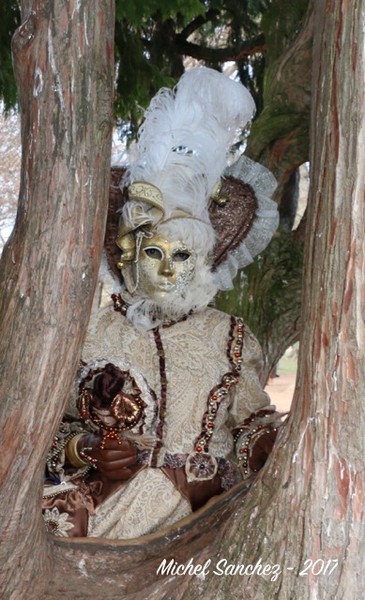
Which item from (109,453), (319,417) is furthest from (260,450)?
(319,417)

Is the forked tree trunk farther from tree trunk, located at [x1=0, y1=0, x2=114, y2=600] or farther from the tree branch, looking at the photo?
the tree branch

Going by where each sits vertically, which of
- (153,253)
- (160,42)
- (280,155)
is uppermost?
(160,42)

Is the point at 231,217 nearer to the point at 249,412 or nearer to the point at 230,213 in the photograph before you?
the point at 230,213

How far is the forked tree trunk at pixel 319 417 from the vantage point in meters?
1.69

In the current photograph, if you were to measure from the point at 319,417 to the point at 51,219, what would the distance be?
26.0 inches

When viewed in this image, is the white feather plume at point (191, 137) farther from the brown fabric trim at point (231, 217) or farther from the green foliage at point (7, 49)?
the green foliage at point (7, 49)

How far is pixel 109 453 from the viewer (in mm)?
2367

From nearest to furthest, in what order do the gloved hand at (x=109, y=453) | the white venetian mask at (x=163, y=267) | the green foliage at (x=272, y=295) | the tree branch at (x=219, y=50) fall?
1. the gloved hand at (x=109, y=453)
2. the white venetian mask at (x=163, y=267)
3. the green foliage at (x=272, y=295)
4. the tree branch at (x=219, y=50)

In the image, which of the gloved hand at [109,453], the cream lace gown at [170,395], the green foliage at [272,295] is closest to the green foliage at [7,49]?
the green foliage at [272,295]

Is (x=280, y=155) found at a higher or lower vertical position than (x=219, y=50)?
lower

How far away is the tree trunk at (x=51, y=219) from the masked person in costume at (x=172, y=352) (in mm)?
496

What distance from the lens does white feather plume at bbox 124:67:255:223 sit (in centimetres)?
253

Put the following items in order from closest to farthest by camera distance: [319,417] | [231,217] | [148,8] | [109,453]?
1. [319,417]
2. [109,453]
3. [231,217]
4. [148,8]

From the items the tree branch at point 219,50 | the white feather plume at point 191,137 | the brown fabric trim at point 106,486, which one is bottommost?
the brown fabric trim at point 106,486
